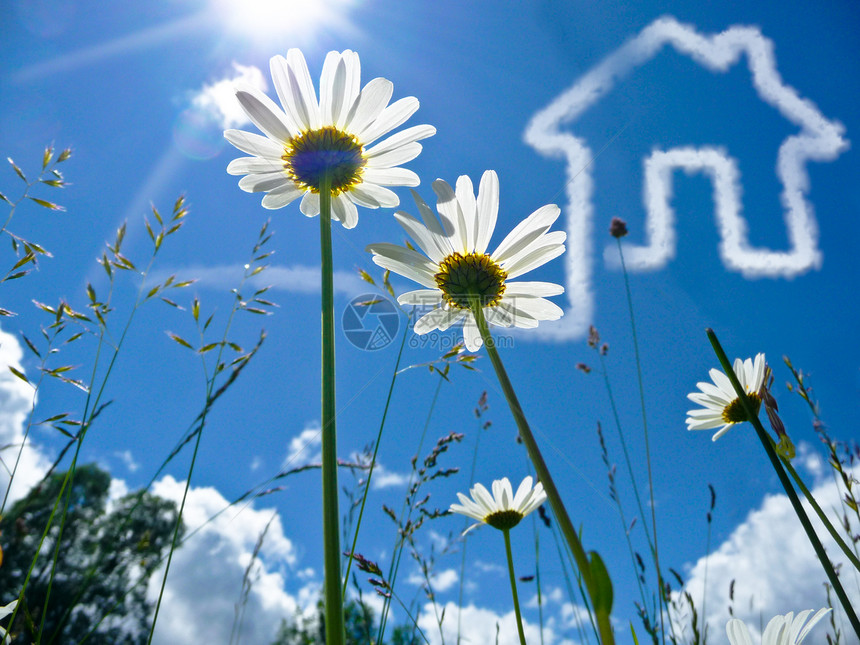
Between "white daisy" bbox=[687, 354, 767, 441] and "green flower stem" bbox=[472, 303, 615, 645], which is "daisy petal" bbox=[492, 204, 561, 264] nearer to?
"green flower stem" bbox=[472, 303, 615, 645]

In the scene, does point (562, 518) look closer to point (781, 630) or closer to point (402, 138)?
point (781, 630)

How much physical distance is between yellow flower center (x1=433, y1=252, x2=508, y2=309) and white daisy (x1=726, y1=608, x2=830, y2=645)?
3.06 ft

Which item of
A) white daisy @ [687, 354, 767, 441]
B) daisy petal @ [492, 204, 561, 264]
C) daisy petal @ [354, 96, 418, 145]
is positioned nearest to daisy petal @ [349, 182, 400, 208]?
daisy petal @ [354, 96, 418, 145]

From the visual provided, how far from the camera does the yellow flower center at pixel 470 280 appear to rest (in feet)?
4.96

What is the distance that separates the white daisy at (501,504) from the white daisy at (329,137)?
1301mm

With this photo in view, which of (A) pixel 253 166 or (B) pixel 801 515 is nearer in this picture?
(B) pixel 801 515

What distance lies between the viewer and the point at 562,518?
0.66 m

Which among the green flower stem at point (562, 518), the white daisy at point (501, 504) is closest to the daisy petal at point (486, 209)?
the green flower stem at point (562, 518)

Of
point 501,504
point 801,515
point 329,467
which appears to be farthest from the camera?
point 501,504

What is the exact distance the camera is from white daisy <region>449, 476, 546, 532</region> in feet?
7.15

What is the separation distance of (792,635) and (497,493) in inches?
59.9

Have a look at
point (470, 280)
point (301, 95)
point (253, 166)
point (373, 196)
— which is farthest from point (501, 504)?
point (301, 95)

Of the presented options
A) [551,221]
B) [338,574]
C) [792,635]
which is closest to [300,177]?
[551,221]

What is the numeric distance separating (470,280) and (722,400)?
4.17ft
